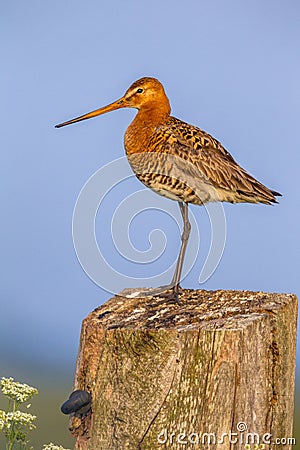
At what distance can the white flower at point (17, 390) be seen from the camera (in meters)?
4.69

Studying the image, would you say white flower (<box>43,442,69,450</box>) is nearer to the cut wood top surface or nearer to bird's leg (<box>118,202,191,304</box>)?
the cut wood top surface

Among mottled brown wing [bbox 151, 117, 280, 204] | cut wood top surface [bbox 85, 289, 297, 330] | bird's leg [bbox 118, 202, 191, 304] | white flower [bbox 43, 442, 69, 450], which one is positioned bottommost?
white flower [bbox 43, 442, 69, 450]

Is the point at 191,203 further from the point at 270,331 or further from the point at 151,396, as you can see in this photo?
the point at 151,396

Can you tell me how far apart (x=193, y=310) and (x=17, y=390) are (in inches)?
47.5

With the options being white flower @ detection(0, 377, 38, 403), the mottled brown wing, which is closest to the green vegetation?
white flower @ detection(0, 377, 38, 403)

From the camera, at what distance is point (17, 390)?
473 centimetres

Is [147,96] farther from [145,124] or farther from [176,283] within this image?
[176,283]

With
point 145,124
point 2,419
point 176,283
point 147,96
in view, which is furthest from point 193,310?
point 147,96

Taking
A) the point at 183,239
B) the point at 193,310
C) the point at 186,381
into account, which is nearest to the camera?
the point at 186,381

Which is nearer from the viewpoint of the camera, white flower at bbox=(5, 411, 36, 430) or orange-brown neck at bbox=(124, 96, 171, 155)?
white flower at bbox=(5, 411, 36, 430)

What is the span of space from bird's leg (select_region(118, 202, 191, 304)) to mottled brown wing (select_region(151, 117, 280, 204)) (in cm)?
32

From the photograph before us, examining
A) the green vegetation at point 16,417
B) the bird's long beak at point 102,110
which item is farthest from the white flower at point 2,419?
the bird's long beak at point 102,110

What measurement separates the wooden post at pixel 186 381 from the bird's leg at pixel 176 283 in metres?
0.80

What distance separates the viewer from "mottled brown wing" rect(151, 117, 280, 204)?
5.74 metres
